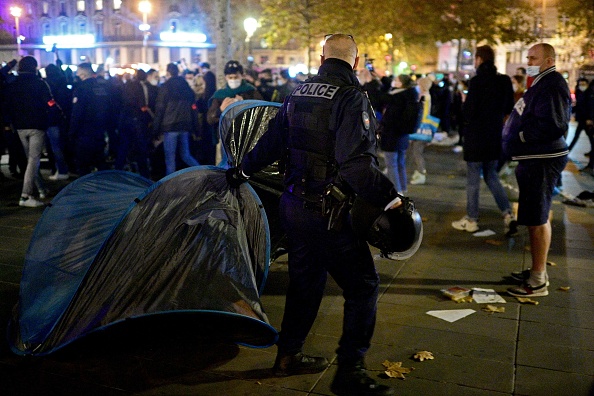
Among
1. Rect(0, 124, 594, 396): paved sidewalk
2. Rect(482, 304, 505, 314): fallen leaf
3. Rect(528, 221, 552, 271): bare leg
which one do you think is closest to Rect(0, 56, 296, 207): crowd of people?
Rect(0, 124, 594, 396): paved sidewalk

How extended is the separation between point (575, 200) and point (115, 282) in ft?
25.8

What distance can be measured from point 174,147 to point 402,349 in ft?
23.0

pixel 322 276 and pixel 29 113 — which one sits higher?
pixel 29 113

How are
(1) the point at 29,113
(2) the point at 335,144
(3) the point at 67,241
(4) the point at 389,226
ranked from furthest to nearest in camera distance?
(1) the point at 29,113 → (3) the point at 67,241 → (4) the point at 389,226 → (2) the point at 335,144

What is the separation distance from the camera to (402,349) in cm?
465

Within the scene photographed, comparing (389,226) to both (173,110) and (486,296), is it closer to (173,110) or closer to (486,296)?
(486,296)

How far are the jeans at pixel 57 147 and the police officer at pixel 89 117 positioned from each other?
0.52m

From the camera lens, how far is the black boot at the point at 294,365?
4211 millimetres

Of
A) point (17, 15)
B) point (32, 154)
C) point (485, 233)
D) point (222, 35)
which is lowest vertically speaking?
point (485, 233)

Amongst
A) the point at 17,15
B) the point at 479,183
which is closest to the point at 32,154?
the point at 479,183

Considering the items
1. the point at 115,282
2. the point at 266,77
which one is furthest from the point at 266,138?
the point at 266,77

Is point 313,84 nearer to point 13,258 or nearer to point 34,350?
point 34,350

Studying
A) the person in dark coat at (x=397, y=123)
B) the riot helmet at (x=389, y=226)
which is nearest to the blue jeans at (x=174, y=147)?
the person in dark coat at (x=397, y=123)

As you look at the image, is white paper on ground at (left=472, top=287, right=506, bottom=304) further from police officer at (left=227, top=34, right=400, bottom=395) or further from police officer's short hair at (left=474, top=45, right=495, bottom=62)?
police officer's short hair at (left=474, top=45, right=495, bottom=62)
